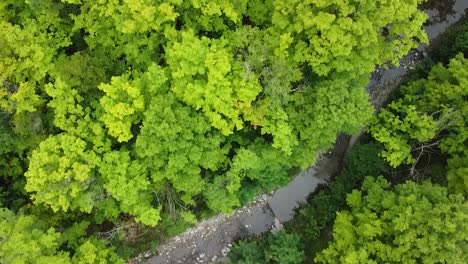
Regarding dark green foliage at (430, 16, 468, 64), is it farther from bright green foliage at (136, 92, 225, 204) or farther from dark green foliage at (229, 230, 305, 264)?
bright green foliage at (136, 92, 225, 204)

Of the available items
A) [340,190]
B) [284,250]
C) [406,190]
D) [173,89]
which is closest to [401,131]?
[406,190]

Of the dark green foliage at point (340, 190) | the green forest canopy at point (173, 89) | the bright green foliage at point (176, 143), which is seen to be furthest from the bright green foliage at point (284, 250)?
the bright green foliage at point (176, 143)

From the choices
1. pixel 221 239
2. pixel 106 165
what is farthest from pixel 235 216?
pixel 106 165

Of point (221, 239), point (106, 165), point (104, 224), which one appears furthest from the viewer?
point (221, 239)

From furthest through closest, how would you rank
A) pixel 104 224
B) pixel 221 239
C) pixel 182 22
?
pixel 221 239
pixel 104 224
pixel 182 22

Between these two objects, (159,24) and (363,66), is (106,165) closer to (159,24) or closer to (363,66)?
(159,24)

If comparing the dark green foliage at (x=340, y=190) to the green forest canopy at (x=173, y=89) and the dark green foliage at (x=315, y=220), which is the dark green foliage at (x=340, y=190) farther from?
the green forest canopy at (x=173, y=89)

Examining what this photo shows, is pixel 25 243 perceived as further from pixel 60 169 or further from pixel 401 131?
pixel 401 131
